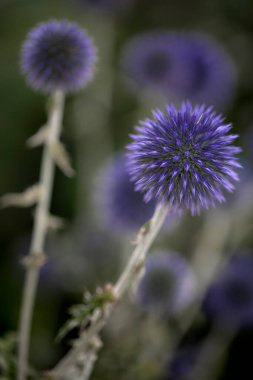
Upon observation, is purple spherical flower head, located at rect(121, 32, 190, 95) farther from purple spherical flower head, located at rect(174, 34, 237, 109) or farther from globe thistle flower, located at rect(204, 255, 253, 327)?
globe thistle flower, located at rect(204, 255, 253, 327)

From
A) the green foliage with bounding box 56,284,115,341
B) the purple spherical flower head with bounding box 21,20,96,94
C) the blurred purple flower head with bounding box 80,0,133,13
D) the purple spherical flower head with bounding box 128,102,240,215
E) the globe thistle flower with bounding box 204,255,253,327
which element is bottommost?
the globe thistle flower with bounding box 204,255,253,327

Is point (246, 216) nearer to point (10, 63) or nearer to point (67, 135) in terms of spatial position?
point (67, 135)

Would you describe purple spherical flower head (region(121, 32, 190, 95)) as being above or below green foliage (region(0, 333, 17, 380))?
above

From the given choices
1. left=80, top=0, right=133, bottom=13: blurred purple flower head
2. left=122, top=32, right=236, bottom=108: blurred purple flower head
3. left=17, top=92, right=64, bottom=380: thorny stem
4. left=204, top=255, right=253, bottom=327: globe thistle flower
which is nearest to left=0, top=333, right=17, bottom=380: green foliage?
left=17, top=92, right=64, bottom=380: thorny stem

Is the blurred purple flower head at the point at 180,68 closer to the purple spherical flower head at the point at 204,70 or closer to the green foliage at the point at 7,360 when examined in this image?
the purple spherical flower head at the point at 204,70

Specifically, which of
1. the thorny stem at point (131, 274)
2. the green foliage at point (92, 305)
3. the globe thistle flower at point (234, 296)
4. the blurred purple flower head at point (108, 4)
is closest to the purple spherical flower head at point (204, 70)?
the blurred purple flower head at point (108, 4)

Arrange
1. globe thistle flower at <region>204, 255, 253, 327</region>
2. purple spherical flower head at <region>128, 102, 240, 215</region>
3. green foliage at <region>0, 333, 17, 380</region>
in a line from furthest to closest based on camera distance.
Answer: globe thistle flower at <region>204, 255, 253, 327</region> → green foliage at <region>0, 333, 17, 380</region> → purple spherical flower head at <region>128, 102, 240, 215</region>
